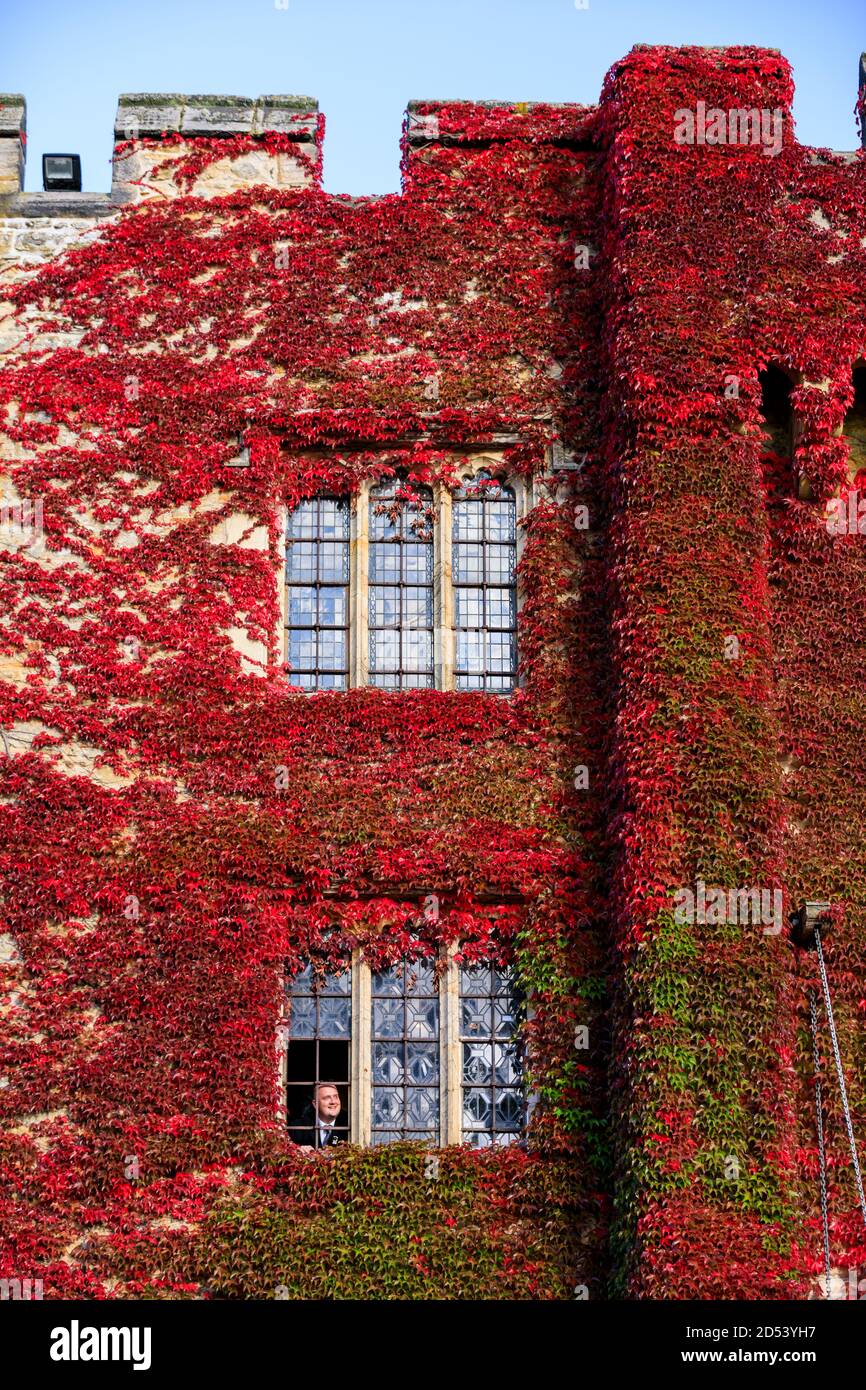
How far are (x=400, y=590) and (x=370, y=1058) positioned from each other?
3.96 metres

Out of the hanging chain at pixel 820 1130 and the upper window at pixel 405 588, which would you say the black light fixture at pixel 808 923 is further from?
the upper window at pixel 405 588

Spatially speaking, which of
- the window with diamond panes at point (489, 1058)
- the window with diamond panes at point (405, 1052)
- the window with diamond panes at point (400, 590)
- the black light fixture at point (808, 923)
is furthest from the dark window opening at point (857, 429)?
the window with diamond panes at point (405, 1052)

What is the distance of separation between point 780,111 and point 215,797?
763 cm

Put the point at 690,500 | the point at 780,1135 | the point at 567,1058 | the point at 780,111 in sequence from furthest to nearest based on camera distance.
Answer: the point at 780,111
the point at 690,500
the point at 567,1058
the point at 780,1135

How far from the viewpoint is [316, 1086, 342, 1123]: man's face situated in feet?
49.3

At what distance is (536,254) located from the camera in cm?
1756

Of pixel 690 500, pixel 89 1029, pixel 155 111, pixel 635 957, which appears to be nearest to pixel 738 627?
pixel 690 500

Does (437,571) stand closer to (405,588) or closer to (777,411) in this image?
(405,588)

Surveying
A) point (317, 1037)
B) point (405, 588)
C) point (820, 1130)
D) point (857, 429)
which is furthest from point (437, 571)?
point (820, 1130)

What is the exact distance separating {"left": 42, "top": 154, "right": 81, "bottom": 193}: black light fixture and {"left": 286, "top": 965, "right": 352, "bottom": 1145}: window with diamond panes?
299 inches

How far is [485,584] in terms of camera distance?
16766 millimetres

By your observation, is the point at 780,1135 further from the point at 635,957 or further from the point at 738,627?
the point at 738,627

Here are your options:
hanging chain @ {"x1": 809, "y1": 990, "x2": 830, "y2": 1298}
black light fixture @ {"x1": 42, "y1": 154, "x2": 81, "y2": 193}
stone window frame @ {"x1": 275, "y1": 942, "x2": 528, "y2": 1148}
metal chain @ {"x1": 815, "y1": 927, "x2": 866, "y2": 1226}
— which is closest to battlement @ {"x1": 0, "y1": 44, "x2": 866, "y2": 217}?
black light fixture @ {"x1": 42, "y1": 154, "x2": 81, "y2": 193}

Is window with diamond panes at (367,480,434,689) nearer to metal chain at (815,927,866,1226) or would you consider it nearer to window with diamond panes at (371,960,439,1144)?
window with diamond panes at (371,960,439,1144)
